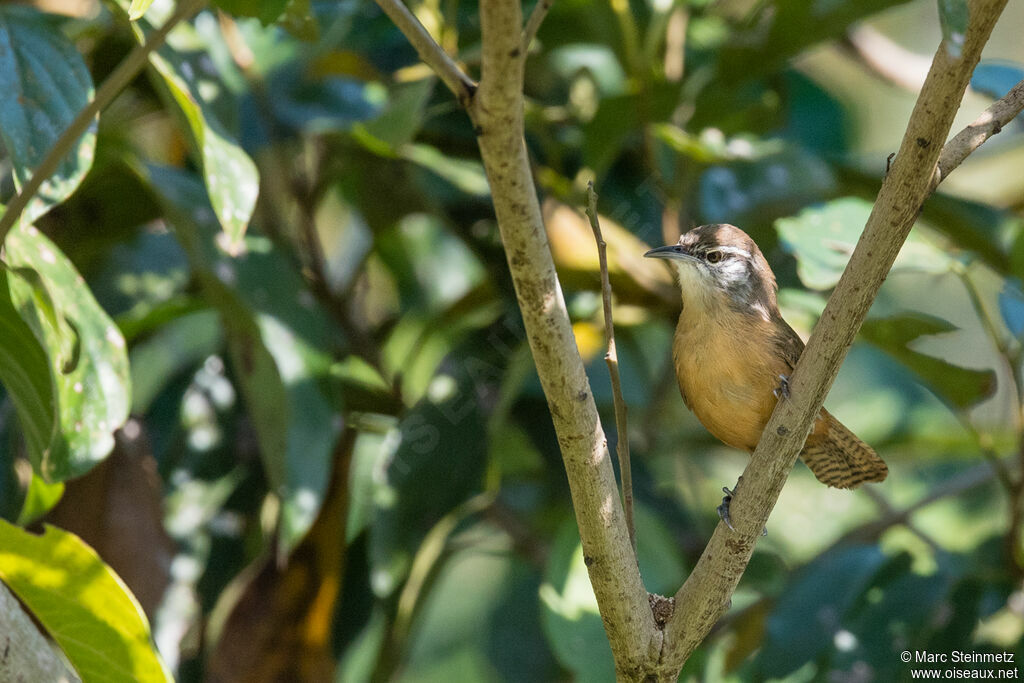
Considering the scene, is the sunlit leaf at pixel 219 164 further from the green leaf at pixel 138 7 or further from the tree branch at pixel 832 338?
the tree branch at pixel 832 338

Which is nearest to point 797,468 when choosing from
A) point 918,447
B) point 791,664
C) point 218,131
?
point 918,447

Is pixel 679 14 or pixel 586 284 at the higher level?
pixel 679 14

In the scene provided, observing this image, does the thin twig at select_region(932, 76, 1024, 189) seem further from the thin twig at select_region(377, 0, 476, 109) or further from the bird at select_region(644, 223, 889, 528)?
the bird at select_region(644, 223, 889, 528)

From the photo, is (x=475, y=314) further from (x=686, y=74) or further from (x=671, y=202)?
(x=686, y=74)

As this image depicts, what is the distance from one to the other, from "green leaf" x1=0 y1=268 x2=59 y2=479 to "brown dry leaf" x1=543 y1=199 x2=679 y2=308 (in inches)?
67.6

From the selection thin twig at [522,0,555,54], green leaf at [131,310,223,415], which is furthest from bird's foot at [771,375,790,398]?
green leaf at [131,310,223,415]

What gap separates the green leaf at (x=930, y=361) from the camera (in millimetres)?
2943

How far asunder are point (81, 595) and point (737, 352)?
1763mm

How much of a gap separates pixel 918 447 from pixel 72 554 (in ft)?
11.6

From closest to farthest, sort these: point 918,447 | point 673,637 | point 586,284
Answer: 1. point 673,637
2. point 586,284
3. point 918,447

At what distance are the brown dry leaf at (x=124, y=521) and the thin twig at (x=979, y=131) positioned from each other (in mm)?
2637

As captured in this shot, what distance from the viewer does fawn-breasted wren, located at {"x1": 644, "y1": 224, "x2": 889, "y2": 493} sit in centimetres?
274

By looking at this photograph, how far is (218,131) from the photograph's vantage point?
2346mm

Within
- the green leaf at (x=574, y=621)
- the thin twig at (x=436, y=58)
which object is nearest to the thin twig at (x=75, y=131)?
the thin twig at (x=436, y=58)
